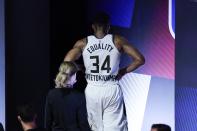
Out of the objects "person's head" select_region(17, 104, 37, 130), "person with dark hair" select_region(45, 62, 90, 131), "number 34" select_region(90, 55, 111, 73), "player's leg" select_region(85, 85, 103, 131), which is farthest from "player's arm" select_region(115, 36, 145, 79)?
"person's head" select_region(17, 104, 37, 130)

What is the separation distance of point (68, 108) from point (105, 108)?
52 cm

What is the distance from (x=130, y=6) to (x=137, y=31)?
0.27 m

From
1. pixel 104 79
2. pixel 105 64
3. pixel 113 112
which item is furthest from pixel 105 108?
pixel 105 64

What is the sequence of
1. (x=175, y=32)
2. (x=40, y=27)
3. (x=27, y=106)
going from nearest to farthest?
(x=27, y=106) → (x=175, y=32) → (x=40, y=27)

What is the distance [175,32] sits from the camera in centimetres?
504

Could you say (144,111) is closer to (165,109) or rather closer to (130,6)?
(165,109)

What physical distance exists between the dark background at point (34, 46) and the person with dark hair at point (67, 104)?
152 centimetres

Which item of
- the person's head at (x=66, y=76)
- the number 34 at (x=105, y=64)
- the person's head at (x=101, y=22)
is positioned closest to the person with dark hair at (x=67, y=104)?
the person's head at (x=66, y=76)

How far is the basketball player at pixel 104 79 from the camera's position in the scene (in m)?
4.21

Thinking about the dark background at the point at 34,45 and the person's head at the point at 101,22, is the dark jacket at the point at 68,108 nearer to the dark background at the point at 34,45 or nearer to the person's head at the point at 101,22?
the person's head at the point at 101,22

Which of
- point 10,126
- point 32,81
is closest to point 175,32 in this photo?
point 32,81

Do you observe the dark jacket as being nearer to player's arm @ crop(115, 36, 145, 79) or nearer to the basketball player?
the basketball player

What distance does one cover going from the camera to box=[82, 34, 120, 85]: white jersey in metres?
4.21

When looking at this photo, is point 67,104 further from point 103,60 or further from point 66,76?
point 103,60
